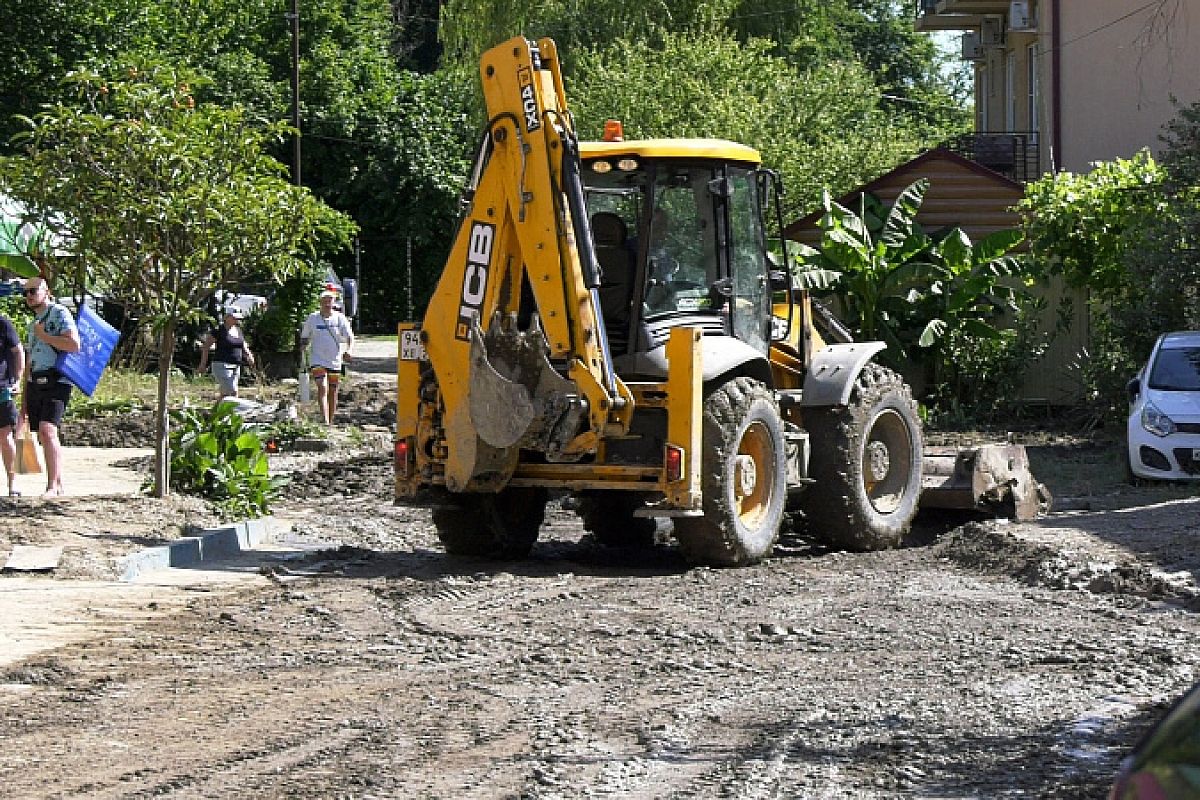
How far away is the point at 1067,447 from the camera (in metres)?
20.9

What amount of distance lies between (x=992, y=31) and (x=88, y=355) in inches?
977


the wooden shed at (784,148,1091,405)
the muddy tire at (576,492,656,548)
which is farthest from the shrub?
the wooden shed at (784,148,1091,405)

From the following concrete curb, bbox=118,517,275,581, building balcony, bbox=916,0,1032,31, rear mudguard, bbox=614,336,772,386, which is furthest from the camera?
building balcony, bbox=916,0,1032,31

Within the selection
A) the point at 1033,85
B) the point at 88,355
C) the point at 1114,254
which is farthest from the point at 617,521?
the point at 1033,85

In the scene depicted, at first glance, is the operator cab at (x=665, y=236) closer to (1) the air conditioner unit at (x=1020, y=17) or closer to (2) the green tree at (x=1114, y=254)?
(2) the green tree at (x=1114, y=254)

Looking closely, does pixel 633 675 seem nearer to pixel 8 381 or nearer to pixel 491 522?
pixel 491 522

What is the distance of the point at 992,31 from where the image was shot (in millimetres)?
35500

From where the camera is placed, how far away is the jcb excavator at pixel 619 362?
11.0 m

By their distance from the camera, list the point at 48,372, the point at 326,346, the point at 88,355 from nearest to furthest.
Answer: the point at 48,372 → the point at 88,355 → the point at 326,346

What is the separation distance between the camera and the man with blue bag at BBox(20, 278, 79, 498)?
13898mm

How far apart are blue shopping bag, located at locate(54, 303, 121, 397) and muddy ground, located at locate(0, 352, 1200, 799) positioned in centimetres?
150

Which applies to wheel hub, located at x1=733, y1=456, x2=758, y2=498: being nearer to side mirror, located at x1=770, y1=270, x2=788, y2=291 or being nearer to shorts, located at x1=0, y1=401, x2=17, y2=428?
side mirror, located at x1=770, y1=270, x2=788, y2=291

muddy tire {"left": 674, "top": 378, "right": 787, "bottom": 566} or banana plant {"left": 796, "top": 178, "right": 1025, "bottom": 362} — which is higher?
banana plant {"left": 796, "top": 178, "right": 1025, "bottom": 362}

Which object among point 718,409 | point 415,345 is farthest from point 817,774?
point 415,345
